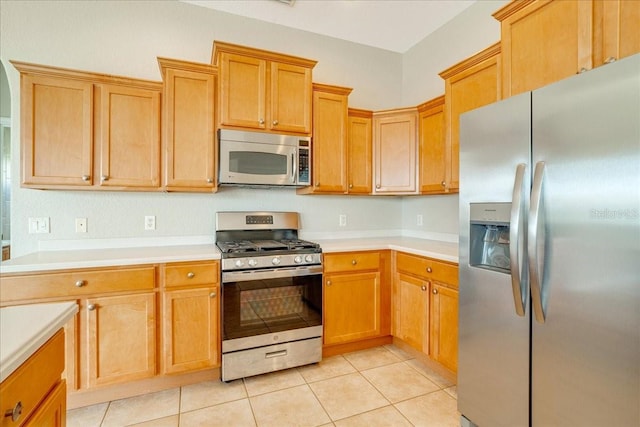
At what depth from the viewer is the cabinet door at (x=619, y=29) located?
1.28 metres

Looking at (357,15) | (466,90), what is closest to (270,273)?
(466,90)

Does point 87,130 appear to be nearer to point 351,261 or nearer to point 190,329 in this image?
point 190,329

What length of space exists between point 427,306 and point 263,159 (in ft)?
5.54

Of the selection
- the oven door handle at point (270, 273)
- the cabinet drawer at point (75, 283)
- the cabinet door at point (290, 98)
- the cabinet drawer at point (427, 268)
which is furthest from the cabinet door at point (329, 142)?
the cabinet drawer at point (75, 283)

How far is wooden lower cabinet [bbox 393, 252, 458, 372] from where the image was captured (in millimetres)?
2182

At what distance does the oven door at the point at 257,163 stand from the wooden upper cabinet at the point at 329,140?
0.25 metres

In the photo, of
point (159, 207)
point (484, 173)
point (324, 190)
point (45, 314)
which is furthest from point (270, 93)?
point (45, 314)

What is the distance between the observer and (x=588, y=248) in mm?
1234

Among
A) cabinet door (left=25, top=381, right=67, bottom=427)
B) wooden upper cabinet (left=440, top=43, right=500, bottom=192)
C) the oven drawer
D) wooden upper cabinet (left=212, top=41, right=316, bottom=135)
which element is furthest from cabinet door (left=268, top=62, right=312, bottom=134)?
cabinet door (left=25, top=381, right=67, bottom=427)

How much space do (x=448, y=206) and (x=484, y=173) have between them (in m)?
1.32

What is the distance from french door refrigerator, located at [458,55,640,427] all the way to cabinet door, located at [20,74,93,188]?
245 centimetres

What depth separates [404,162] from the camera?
2.99 metres

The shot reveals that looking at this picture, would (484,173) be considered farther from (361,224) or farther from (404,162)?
(361,224)

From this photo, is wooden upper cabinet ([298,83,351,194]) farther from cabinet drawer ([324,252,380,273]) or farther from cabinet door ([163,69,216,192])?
cabinet door ([163,69,216,192])
